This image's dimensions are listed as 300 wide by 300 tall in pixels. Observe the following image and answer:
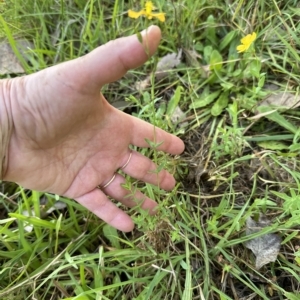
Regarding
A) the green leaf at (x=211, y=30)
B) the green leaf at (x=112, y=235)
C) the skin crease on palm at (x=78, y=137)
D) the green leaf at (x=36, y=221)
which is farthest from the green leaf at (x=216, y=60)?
the green leaf at (x=36, y=221)

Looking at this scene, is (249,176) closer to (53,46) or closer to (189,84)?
(189,84)

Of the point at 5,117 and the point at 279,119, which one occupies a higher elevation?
the point at 5,117

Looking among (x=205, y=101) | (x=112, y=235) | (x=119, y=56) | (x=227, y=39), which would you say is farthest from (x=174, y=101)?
(x=119, y=56)

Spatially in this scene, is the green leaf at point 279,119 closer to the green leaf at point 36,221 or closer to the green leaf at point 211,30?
the green leaf at point 211,30

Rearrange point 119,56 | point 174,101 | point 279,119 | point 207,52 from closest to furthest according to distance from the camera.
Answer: point 119,56 < point 279,119 < point 174,101 < point 207,52

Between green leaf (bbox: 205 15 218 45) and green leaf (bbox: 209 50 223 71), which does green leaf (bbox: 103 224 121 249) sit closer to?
green leaf (bbox: 209 50 223 71)

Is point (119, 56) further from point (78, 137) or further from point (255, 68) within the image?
point (255, 68)

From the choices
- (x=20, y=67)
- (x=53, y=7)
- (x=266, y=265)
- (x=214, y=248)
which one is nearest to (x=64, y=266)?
(x=214, y=248)

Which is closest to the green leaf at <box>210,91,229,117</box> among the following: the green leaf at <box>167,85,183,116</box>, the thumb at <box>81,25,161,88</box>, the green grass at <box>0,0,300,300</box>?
the green grass at <box>0,0,300,300</box>
